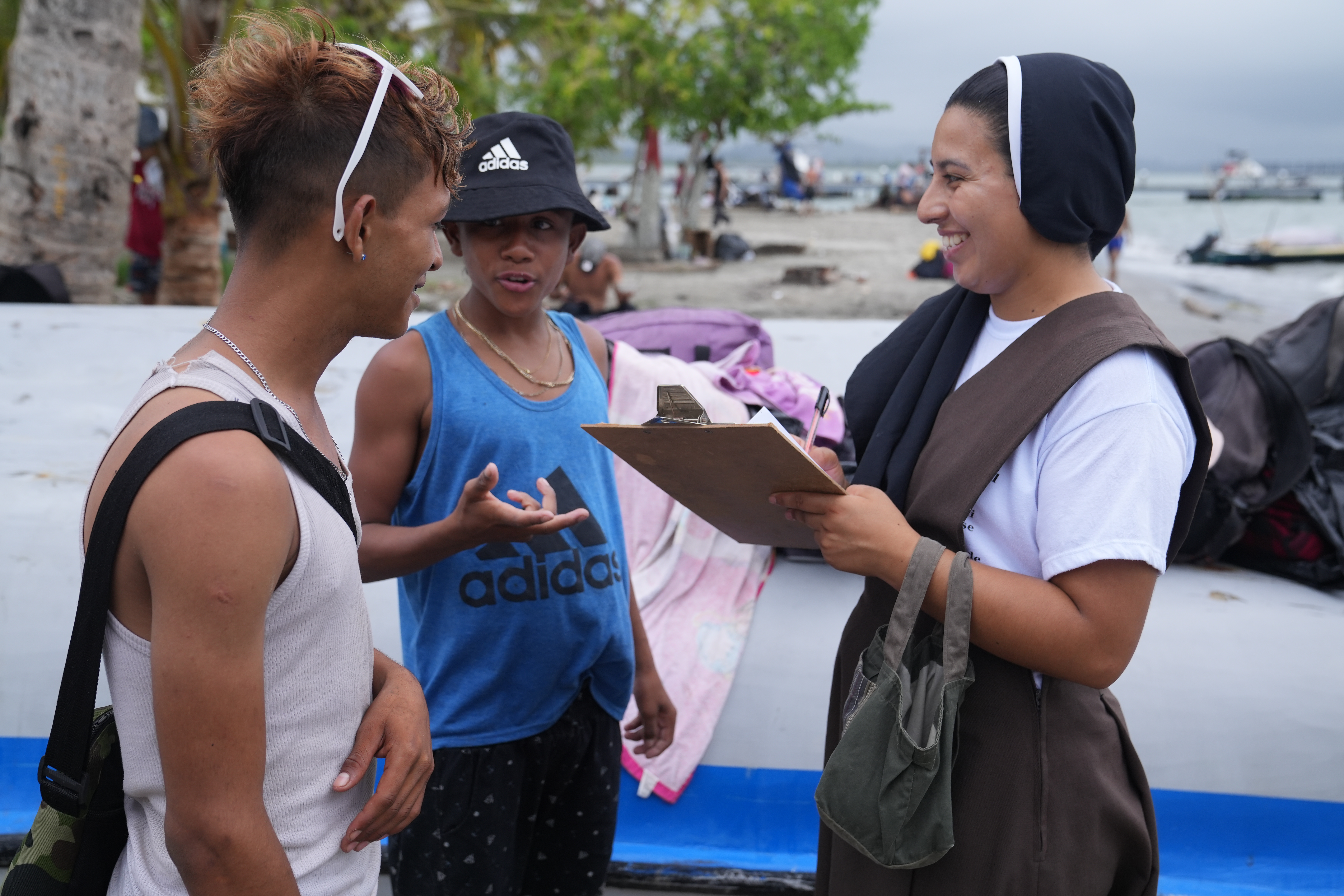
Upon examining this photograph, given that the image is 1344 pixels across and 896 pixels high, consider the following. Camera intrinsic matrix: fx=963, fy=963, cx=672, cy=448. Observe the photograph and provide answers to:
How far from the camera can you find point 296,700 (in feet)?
3.86

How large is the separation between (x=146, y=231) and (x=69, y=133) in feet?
12.3

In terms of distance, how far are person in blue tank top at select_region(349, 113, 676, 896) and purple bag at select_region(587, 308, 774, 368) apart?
4.89 feet

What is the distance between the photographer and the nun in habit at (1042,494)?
53.0 inches

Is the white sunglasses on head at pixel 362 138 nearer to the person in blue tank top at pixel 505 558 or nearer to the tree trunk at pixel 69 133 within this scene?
the person in blue tank top at pixel 505 558

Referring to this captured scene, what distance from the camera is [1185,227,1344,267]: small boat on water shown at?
26953mm

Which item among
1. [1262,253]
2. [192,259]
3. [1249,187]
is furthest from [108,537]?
[1249,187]

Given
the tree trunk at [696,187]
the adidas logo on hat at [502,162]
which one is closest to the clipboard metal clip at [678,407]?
the adidas logo on hat at [502,162]

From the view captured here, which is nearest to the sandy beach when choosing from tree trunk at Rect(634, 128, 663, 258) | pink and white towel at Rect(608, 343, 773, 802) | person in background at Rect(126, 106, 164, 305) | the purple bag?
tree trunk at Rect(634, 128, 663, 258)

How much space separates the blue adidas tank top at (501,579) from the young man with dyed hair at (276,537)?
49 centimetres

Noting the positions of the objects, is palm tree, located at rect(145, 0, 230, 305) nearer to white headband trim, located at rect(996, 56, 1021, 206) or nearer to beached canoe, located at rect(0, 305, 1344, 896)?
beached canoe, located at rect(0, 305, 1344, 896)

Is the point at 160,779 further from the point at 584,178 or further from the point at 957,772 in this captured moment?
the point at 584,178

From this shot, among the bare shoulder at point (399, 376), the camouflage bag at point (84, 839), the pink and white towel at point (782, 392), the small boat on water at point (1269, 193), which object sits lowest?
the camouflage bag at point (84, 839)

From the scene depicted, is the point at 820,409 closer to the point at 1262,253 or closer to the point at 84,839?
the point at 84,839

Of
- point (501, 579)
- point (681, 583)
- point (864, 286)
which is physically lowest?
point (681, 583)
